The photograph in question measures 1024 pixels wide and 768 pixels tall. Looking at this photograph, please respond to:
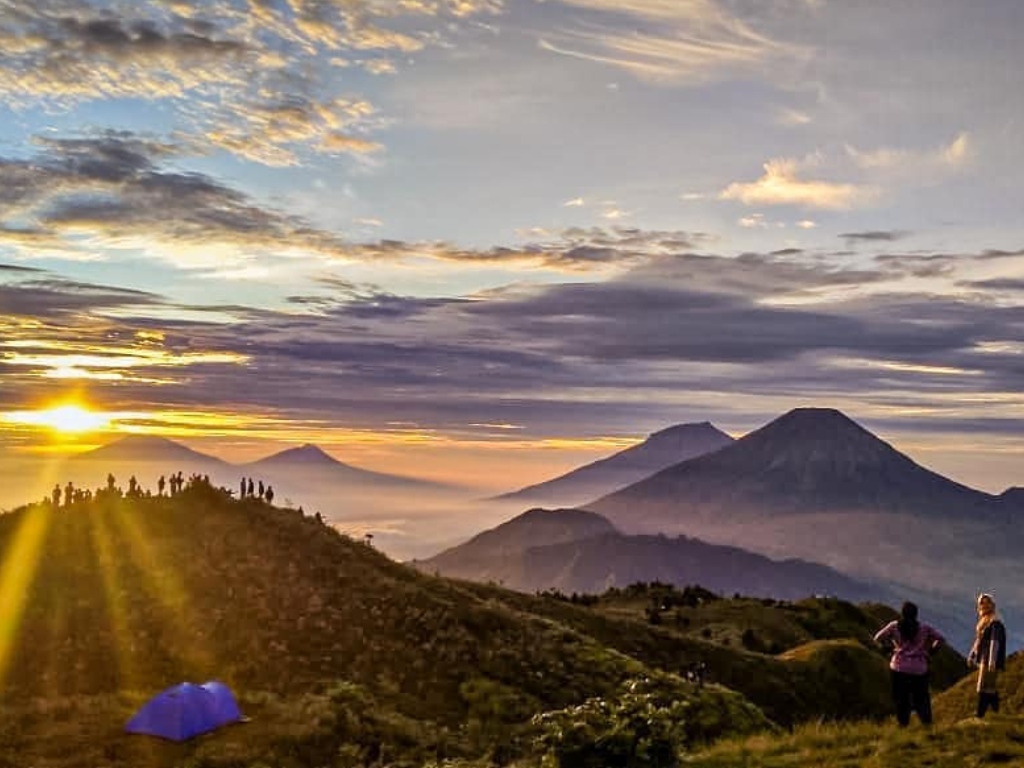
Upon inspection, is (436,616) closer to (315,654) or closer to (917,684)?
(315,654)

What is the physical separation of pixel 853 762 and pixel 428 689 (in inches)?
698

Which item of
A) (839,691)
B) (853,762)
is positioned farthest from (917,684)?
(839,691)

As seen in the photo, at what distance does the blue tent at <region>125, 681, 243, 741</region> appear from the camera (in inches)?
985

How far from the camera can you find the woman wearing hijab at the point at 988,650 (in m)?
20.4

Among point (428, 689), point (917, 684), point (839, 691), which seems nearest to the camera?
point (917, 684)

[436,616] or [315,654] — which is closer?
[315,654]

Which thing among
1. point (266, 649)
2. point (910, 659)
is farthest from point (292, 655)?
point (910, 659)

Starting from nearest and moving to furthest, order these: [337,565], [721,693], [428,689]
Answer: [428,689], [721,693], [337,565]

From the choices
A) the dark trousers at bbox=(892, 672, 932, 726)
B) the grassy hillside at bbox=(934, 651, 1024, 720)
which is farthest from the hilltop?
the grassy hillside at bbox=(934, 651, 1024, 720)

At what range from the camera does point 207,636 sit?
32.6 m

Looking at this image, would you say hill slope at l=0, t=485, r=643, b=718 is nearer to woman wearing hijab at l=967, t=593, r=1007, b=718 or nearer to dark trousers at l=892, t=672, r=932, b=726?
dark trousers at l=892, t=672, r=932, b=726

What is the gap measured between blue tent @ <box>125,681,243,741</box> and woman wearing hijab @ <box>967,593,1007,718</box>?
61.7ft

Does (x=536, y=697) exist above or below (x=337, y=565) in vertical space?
below

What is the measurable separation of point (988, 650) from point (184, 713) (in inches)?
785
